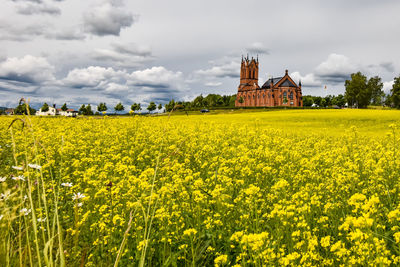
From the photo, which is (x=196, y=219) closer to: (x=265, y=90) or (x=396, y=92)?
(x=396, y=92)

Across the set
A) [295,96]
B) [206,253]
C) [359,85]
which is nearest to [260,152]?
[206,253]

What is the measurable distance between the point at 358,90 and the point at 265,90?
4004 cm

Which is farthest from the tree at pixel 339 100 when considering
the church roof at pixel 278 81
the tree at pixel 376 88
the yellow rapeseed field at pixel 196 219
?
the yellow rapeseed field at pixel 196 219

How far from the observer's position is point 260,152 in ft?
27.3

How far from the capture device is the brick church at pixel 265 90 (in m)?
121

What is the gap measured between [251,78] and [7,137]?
144m

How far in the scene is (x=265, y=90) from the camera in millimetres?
128875

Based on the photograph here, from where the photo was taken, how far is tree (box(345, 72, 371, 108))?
3947 inches

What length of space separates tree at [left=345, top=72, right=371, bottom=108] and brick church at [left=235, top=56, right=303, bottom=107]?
2370 cm

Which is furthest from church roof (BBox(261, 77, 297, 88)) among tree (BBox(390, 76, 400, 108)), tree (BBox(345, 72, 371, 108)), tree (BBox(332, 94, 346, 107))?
tree (BBox(390, 76, 400, 108))

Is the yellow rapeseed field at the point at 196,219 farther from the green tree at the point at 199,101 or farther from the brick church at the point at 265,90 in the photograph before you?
the green tree at the point at 199,101

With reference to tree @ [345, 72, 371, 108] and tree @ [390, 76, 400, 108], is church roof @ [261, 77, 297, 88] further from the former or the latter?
tree @ [390, 76, 400, 108]

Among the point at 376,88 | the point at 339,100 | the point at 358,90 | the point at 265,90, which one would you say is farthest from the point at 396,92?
the point at 339,100

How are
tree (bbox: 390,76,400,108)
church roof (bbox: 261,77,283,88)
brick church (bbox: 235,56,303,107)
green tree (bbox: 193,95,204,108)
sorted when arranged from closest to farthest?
tree (bbox: 390,76,400,108) → brick church (bbox: 235,56,303,107) → church roof (bbox: 261,77,283,88) → green tree (bbox: 193,95,204,108)
